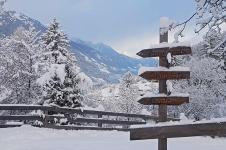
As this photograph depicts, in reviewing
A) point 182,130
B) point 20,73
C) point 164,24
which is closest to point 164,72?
point 164,24

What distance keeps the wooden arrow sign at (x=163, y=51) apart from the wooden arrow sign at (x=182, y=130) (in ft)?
8.48

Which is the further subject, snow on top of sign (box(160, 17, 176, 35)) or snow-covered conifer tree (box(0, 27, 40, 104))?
snow-covered conifer tree (box(0, 27, 40, 104))

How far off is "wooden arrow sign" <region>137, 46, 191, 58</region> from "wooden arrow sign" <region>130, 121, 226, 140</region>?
8.48 feet

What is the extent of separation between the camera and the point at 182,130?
7.92 meters

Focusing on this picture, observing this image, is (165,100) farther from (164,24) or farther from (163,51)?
(164,24)

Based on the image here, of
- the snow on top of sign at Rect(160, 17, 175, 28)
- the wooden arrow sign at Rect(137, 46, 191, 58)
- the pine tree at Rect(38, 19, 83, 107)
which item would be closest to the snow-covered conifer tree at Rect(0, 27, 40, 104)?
the pine tree at Rect(38, 19, 83, 107)

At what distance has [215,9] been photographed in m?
8.92

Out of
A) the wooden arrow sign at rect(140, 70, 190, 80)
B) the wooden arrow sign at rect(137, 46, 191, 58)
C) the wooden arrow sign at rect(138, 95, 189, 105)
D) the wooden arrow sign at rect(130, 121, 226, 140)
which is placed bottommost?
the wooden arrow sign at rect(130, 121, 226, 140)

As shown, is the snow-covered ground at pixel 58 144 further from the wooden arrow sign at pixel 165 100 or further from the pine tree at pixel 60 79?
the pine tree at pixel 60 79

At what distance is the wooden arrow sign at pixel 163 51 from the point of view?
10.3m

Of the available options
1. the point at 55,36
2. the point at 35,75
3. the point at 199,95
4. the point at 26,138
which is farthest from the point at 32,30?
the point at 26,138

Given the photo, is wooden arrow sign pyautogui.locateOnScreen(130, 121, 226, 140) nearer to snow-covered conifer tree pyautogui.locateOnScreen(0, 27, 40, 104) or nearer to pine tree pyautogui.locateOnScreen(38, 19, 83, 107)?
pine tree pyautogui.locateOnScreen(38, 19, 83, 107)

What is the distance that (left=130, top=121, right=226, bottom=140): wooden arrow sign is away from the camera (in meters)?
7.70

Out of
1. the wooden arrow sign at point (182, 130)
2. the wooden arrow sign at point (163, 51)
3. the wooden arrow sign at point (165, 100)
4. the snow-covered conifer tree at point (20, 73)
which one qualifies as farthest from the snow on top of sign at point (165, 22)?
the snow-covered conifer tree at point (20, 73)
